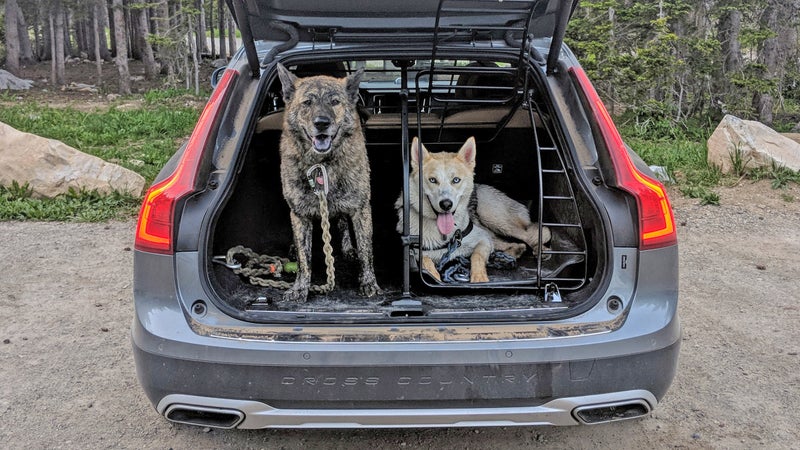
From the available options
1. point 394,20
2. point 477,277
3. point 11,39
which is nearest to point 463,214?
point 477,277

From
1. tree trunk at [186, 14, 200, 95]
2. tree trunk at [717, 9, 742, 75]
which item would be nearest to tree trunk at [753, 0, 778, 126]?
tree trunk at [717, 9, 742, 75]

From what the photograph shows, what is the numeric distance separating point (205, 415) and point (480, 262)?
6.23 ft

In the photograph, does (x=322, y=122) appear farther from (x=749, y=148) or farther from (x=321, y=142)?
(x=749, y=148)

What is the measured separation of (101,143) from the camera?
9.25 metres

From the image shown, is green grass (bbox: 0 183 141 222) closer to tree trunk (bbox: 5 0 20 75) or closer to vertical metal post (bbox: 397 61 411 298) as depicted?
vertical metal post (bbox: 397 61 411 298)

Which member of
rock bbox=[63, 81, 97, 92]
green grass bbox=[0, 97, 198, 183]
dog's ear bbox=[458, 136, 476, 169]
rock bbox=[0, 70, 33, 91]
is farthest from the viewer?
rock bbox=[63, 81, 97, 92]

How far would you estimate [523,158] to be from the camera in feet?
14.2

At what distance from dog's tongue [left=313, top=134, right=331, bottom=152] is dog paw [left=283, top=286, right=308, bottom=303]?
744 mm

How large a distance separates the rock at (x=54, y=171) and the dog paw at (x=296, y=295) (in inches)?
187

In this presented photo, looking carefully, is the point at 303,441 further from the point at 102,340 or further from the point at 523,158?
the point at 523,158

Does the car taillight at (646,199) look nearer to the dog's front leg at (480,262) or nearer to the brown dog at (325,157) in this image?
the dog's front leg at (480,262)

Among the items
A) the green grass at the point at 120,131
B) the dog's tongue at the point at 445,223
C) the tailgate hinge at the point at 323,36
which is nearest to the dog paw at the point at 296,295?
the dog's tongue at the point at 445,223

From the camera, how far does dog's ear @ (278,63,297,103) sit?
3.16m

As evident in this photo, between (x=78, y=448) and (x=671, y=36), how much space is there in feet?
28.6
